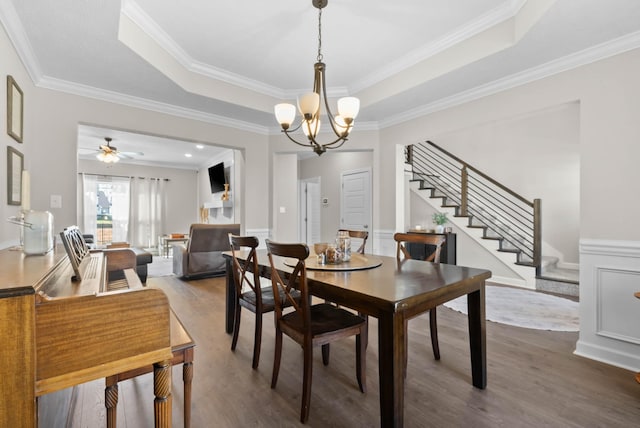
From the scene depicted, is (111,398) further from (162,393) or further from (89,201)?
(89,201)

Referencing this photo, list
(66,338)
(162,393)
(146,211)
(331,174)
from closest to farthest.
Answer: (66,338)
(162,393)
(331,174)
(146,211)

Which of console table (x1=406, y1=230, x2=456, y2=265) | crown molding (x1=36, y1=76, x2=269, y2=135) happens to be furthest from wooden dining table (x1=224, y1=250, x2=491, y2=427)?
console table (x1=406, y1=230, x2=456, y2=265)

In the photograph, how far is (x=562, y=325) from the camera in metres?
2.91

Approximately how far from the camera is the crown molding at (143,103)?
3002mm

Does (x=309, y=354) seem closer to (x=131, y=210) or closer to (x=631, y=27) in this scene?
(x=631, y=27)

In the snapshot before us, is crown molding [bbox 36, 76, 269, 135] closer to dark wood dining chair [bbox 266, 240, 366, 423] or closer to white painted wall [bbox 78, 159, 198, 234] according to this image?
dark wood dining chair [bbox 266, 240, 366, 423]

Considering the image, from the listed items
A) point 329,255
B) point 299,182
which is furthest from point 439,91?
point 299,182

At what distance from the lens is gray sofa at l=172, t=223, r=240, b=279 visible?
4.66 m

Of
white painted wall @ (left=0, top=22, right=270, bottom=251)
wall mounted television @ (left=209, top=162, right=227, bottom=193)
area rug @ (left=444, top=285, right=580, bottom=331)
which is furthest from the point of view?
wall mounted television @ (left=209, top=162, right=227, bottom=193)

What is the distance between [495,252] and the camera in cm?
487

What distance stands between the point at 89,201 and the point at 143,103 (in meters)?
5.88

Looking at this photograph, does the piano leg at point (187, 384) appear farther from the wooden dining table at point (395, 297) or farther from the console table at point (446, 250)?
the console table at point (446, 250)

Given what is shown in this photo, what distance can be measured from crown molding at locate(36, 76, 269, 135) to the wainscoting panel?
4100 millimetres

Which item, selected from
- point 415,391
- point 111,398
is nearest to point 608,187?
point 415,391
